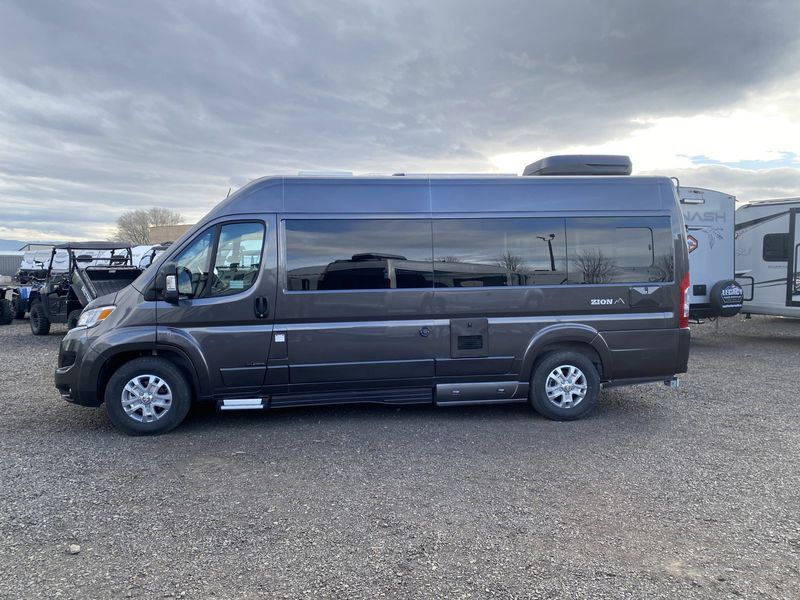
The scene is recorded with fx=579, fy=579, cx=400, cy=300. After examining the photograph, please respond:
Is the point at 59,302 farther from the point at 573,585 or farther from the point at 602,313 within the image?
the point at 573,585

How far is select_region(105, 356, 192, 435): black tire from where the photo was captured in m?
5.77

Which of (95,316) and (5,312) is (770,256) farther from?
(5,312)

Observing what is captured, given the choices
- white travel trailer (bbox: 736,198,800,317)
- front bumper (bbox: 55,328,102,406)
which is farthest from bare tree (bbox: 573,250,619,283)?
white travel trailer (bbox: 736,198,800,317)

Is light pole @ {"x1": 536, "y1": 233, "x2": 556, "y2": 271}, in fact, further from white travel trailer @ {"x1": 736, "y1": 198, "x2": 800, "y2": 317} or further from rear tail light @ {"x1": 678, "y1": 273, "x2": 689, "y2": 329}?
white travel trailer @ {"x1": 736, "y1": 198, "x2": 800, "y2": 317}

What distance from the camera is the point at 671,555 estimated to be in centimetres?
353

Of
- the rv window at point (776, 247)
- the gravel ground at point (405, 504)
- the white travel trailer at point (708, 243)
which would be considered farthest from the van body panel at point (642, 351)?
the rv window at point (776, 247)

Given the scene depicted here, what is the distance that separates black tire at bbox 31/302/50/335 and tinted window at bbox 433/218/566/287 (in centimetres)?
1173

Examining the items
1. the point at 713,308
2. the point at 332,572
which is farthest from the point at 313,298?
the point at 713,308

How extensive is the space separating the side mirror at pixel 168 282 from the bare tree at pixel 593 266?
422 centimetres

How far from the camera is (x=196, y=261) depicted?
19.2 feet

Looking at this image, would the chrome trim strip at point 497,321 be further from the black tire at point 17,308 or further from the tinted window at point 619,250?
the black tire at point 17,308

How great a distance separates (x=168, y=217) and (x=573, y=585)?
67.1 metres

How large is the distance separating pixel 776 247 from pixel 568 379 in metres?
8.68

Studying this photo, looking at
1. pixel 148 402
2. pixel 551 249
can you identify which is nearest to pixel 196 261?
pixel 148 402
